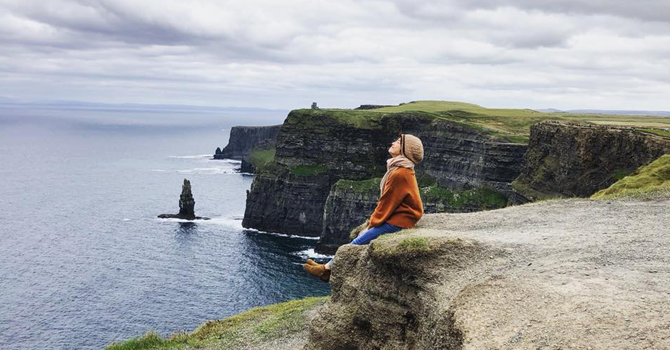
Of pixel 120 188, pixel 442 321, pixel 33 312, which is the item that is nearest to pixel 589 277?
pixel 442 321

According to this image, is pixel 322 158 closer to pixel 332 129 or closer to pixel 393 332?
pixel 332 129

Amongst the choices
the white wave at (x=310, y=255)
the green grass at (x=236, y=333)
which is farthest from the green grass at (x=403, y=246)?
the white wave at (x=310, y=255)

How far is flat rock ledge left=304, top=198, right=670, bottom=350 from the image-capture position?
38.8 feet

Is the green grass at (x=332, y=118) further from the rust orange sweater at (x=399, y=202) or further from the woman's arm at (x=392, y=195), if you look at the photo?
the woman's arm at (x=392, y=195)

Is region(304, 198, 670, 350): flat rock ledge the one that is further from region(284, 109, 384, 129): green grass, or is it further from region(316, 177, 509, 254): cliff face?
region(284, 109, 384, 129): green grass

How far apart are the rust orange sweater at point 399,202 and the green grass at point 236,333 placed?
54.8 ft

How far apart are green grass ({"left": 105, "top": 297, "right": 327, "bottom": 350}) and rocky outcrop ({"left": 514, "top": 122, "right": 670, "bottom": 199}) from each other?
4707 centimetres

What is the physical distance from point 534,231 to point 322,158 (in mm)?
108814

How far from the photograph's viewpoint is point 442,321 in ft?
47.7

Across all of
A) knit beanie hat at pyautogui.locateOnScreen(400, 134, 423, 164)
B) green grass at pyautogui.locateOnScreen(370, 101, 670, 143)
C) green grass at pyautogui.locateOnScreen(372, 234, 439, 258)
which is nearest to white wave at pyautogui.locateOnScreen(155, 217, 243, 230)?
green grass at pyautogui.locateOnScreen(370, 101, 670, 143)

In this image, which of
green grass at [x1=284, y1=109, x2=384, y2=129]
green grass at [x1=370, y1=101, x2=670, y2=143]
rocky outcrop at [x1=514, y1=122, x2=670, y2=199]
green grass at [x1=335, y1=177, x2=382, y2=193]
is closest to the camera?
rocky outcrop at [x1=514, y1=122, x2=670, y2=199]

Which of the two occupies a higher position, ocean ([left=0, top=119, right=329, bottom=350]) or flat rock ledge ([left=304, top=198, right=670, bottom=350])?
flat rock ledge ([left=304, top=198, right=670, bottom=350])

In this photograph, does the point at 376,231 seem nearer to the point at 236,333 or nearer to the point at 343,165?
the point at 236,333

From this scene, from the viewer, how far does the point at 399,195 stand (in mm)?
19484
